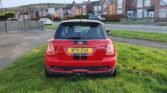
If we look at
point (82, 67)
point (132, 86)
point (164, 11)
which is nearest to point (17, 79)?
point (82, 67)

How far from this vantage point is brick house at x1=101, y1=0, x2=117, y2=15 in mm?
81100

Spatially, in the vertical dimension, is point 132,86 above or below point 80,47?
below

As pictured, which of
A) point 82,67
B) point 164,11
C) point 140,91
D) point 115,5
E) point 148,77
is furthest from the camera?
point 115,5

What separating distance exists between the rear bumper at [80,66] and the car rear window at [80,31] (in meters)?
0.58

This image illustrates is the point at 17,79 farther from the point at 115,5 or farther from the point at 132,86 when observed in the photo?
the point at 115,5

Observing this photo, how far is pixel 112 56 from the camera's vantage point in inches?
238

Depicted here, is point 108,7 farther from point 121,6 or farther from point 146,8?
point 146,8

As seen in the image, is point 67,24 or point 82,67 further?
point 67,24

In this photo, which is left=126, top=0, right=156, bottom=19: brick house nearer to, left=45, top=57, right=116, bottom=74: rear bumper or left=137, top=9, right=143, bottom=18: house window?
left=137, top=9, right=143, bottom=18: house window

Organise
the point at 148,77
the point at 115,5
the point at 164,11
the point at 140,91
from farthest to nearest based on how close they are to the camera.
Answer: the point at 115,5 → the point at 164,11 → the point at 148,77 → the point at 140,91

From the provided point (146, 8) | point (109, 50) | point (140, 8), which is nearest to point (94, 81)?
point (109, 50)

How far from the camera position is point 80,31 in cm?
643

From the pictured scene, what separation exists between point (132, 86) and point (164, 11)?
61078mm

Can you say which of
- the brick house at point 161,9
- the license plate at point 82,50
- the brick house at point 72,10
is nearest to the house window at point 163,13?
the brick house at point 161,9
